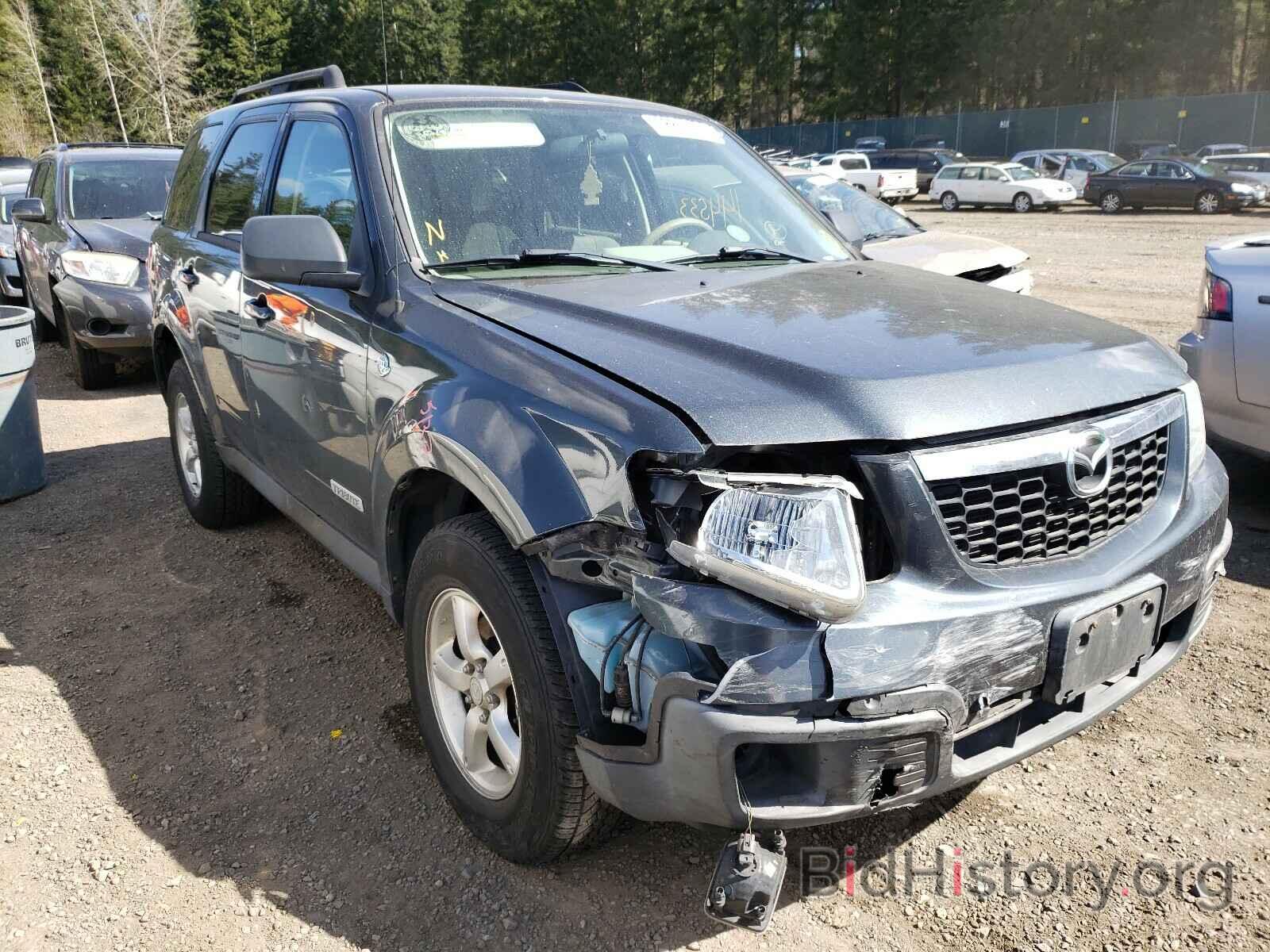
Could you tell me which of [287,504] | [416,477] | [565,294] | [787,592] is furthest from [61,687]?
[787,592]

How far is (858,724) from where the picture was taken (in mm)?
1932

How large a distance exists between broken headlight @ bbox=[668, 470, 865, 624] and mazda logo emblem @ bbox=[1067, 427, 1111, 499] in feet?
2.00

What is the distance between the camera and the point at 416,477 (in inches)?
111

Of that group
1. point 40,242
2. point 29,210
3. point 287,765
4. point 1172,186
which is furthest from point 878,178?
point 287,765

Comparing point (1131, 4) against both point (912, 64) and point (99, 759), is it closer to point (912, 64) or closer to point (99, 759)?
point (912, 64)

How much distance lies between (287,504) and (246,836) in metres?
1.47

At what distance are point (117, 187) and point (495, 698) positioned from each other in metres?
9.03

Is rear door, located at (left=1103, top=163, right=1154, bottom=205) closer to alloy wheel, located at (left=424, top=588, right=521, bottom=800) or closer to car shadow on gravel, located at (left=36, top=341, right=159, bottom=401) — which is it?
car shadow on gravel, located at (left=36, top=341, right=159, bottom=401)

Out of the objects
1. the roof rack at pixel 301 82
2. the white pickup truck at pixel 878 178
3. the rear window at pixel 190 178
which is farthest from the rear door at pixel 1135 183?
the rear window at pixel 190 178

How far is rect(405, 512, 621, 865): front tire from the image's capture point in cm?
226

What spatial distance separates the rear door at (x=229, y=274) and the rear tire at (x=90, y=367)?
4.69m

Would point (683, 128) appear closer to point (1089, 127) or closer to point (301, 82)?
point (301, 82)

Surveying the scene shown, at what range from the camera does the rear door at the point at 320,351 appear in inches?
123

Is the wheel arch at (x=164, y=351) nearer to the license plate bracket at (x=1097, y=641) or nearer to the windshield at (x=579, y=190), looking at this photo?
the windshield at (x=579, y=190)
